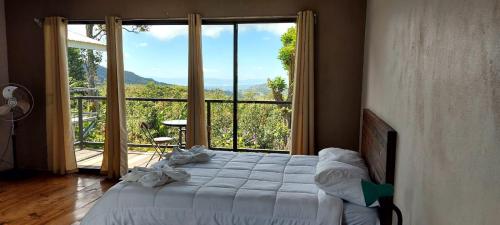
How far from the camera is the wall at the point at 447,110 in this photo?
0.94 metres

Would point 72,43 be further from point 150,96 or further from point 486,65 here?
point 486,65

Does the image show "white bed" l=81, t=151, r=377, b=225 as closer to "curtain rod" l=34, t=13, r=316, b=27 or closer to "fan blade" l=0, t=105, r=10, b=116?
"curtain rod" l=34, t=13, r=316, b=27

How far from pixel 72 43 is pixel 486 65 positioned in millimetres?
5018

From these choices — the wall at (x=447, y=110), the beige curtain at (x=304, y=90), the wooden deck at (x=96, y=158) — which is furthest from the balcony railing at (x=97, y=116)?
the wall at (x=447, y=110)

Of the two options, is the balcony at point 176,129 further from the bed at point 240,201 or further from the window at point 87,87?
the bed at point 240,201

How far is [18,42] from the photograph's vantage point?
4.74 meters

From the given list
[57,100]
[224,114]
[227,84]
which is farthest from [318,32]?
[57,100]

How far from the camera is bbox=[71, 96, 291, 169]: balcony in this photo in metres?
4.61

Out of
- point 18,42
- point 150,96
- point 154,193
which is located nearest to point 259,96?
point 150,96

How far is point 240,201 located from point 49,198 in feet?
8.74

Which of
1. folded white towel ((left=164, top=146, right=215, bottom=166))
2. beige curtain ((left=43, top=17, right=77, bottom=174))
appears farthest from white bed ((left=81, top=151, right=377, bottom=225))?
beige curtain ((left=43, top=17, right=77, bottom=174))

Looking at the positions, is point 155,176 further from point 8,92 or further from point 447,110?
point 8,92

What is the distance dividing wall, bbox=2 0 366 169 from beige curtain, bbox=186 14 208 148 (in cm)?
27

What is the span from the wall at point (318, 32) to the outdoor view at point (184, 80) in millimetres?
269
